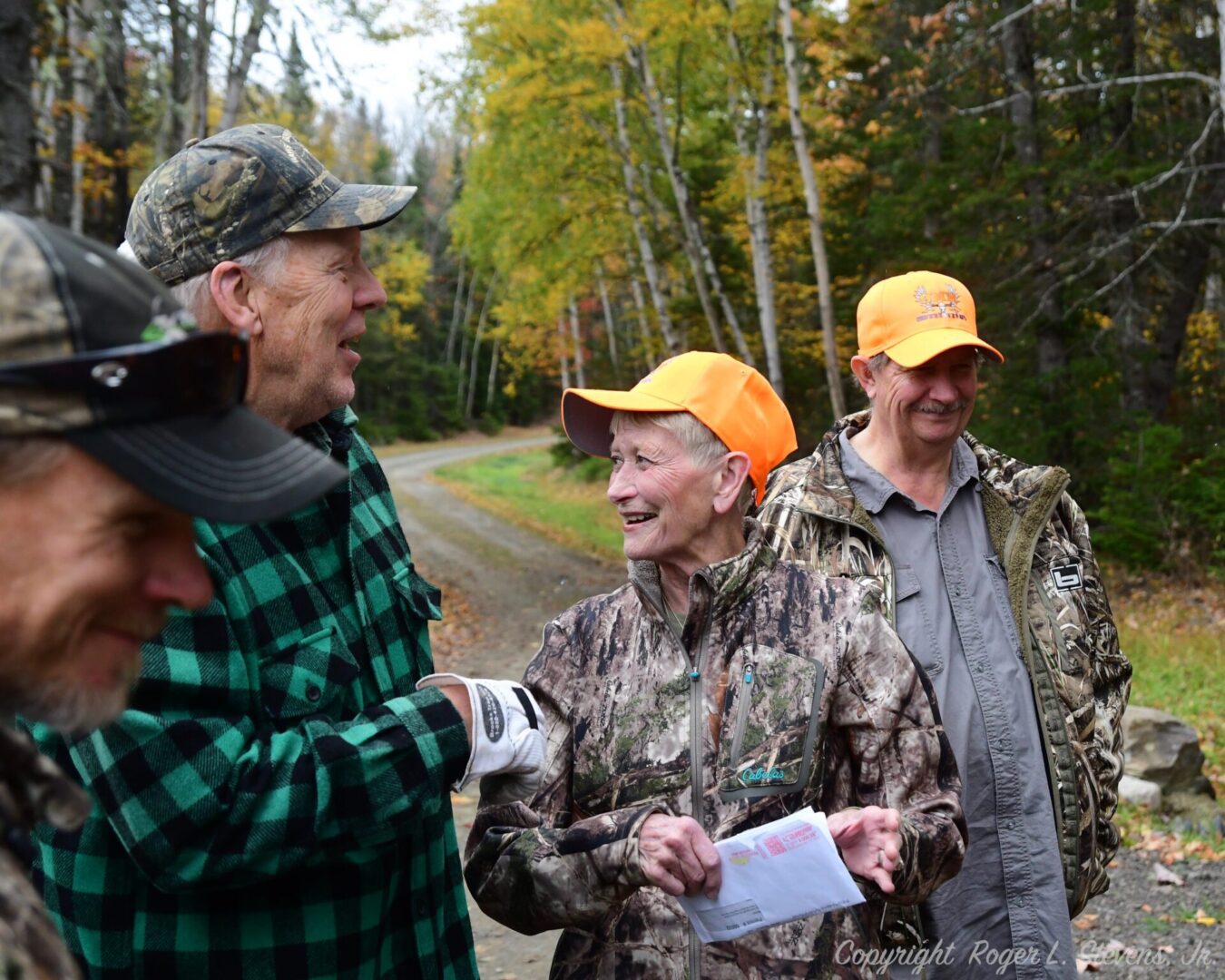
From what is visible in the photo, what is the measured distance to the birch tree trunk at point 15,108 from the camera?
6.95 meters

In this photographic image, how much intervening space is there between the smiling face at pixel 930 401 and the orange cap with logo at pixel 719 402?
0.85m

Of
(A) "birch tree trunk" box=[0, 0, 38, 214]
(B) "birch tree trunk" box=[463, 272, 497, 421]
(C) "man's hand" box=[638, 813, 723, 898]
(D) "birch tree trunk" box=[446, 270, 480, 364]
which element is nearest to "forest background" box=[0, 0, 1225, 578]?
(A) "birch tree trunk" box=[0, 0, 38, 214]

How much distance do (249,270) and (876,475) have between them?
6.78 ft

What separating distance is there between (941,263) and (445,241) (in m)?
48.1

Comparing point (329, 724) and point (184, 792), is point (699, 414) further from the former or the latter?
point (184, 792)

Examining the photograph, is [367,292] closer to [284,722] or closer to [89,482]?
[284,722]

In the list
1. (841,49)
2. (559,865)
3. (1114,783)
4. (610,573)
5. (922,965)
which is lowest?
(610,573)

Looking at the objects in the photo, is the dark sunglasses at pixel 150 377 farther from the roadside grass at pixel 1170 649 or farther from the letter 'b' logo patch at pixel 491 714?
the roadside grass at pixel 1170 649

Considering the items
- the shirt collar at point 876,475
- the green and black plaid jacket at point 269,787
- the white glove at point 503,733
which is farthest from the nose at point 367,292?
the shirt collar at point 876,475

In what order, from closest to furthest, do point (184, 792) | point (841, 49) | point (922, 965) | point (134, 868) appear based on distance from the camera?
point (184, 792)
point (134, 868)
point (922, 965)
point (841, 49)

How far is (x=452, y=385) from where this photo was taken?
52.0m

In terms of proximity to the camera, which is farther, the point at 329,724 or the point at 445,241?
the point at 445,241

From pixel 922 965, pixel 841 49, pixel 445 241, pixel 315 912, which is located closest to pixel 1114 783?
pixel 922 965

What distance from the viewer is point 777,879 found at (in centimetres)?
204
